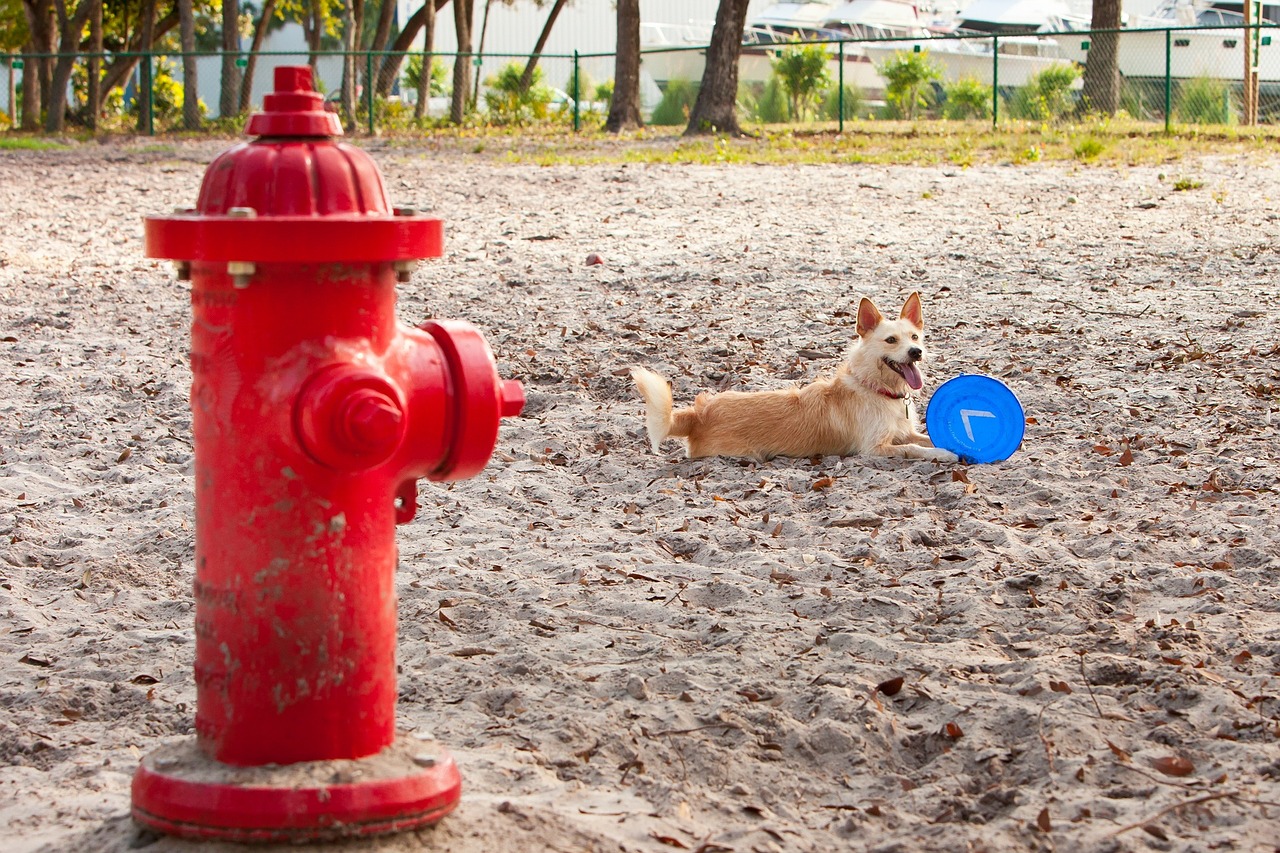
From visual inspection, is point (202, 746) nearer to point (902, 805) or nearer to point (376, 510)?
point (376, 510)

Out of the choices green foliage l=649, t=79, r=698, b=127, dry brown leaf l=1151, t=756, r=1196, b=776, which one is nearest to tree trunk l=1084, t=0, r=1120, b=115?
green foliage l=649, t=79, r=698, b=127

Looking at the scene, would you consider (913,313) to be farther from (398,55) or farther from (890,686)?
(398,55)

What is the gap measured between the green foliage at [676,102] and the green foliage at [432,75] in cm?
747

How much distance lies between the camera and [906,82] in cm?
2700

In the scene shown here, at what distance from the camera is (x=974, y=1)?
151 feet

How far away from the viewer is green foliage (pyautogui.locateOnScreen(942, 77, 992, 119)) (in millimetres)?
24719

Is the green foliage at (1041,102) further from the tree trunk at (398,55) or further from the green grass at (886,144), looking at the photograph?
the tree trunk at (398,55)

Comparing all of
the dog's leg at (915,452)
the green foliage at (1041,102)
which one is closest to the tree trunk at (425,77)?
the green foliage at (1041,102)

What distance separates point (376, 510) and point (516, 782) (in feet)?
2.63

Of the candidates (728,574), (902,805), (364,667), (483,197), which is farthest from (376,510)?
(483,197)

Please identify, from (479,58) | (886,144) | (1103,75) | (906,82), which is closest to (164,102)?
(479,58)

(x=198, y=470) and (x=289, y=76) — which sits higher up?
(x=289, y=76)

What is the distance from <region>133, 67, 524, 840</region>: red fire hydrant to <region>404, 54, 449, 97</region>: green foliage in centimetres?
3155

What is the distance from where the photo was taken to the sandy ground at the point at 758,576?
288 centimetres
